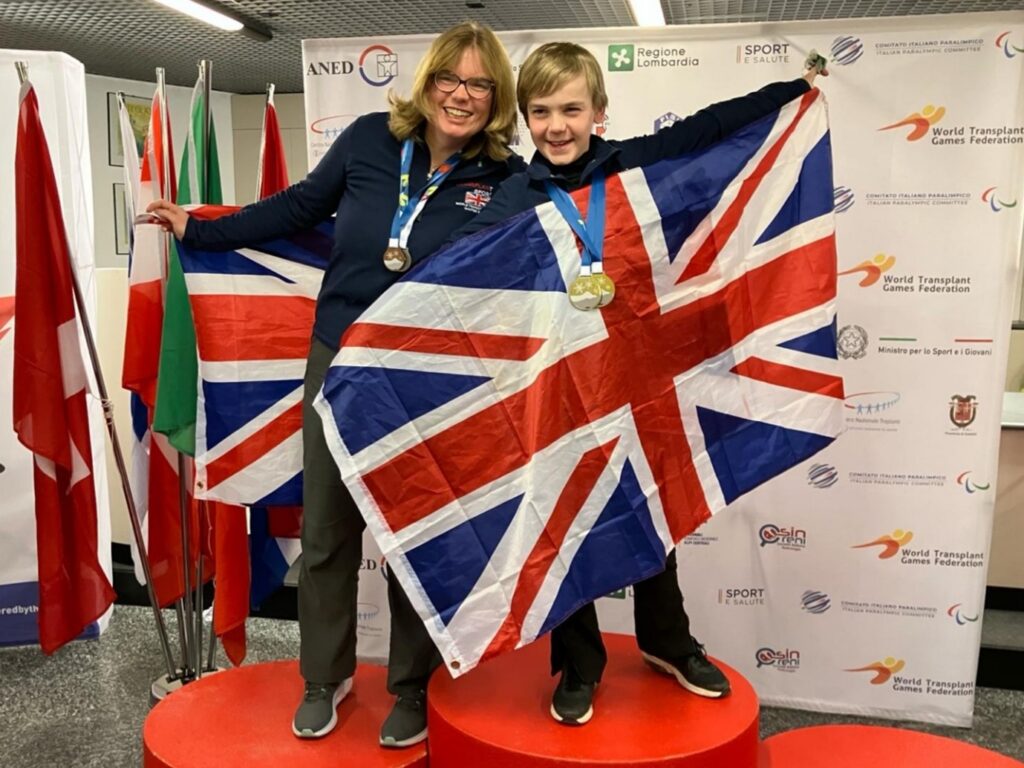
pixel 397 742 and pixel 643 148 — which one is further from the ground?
pixel 643 148

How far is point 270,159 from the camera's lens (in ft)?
8.95

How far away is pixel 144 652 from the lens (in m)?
3.15

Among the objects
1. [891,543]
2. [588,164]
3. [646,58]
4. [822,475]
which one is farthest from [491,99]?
[891,543]

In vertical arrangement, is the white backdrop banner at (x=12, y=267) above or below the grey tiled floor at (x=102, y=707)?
above

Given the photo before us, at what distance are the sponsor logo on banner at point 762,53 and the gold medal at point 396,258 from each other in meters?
1.30

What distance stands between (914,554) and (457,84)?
1.93 metres

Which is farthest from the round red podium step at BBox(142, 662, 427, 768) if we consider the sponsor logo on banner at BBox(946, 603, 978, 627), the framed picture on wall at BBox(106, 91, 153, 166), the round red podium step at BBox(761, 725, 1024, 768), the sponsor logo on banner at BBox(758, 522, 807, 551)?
the framed picture on wall at BBox(106, 91, 153, 166)

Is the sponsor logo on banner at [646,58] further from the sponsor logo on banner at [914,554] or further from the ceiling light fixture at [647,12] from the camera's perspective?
the ceiling light fixture at [647,12]

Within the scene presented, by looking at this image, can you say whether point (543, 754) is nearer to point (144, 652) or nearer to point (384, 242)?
point (384, 242)

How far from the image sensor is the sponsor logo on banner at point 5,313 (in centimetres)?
289

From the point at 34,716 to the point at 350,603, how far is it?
4.57 feet

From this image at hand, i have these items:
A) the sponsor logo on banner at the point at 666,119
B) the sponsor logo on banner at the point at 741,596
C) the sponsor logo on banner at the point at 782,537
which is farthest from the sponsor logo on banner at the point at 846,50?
the sponsor logo on banner at the point at 741,596

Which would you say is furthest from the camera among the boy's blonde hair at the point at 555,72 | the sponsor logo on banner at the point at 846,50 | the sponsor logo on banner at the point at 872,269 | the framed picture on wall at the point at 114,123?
the framed picture on wall at the point at 114,123

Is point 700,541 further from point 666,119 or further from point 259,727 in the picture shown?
point 259,727
